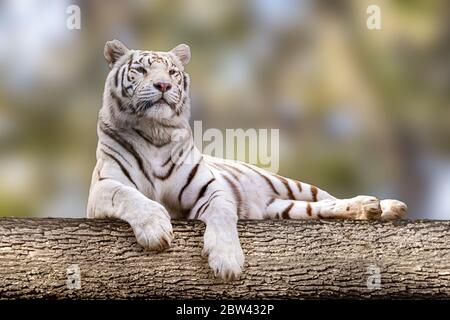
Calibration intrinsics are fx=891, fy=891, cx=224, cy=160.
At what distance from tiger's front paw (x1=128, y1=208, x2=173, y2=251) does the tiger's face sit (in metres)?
0.49

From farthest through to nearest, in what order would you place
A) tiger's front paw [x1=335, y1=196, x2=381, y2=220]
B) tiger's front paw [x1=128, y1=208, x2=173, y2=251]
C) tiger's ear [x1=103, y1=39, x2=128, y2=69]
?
tiger's ear [x1=103, y1=39, x2=128, y2=69] < tiger's front paw [x1=335, y1=196, x2=381, y2=220] < tiger's front paw [x1=128, y1=208, x2=173, y2=251]

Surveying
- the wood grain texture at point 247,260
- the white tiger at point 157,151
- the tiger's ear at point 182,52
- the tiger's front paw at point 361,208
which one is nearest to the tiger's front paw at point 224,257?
the wood grain texture at point 247,260

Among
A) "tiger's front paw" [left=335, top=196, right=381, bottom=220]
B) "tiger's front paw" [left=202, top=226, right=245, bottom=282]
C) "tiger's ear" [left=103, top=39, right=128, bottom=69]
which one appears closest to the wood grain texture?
"tiger's front paw" [left=202, top=226, right=245, bottom=282]

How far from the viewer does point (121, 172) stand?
120 inches

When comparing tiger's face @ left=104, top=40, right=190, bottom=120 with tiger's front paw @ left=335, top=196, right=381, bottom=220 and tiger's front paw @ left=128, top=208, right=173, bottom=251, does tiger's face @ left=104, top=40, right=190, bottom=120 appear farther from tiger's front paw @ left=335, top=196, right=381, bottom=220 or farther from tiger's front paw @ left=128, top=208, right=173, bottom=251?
tiger's front paw @ left=335, top=196, right=381, bottom=220

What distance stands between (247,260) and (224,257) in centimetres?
11

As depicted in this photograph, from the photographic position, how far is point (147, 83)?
304 cm

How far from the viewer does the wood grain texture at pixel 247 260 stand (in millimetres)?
2680

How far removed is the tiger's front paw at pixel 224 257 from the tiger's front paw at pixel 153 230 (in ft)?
0.40

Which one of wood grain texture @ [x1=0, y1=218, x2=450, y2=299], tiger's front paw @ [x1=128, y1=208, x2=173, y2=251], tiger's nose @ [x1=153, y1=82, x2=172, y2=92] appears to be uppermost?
tiger's nose @ [x1=153, y1=82, x2=172, y2=92]

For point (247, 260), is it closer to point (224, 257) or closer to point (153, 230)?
point (224, 257)

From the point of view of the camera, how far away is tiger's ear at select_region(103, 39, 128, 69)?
3.23 meters

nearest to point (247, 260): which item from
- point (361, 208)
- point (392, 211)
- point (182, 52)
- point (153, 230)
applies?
point (153, 230)

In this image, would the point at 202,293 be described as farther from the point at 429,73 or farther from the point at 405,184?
the point at 429,73
